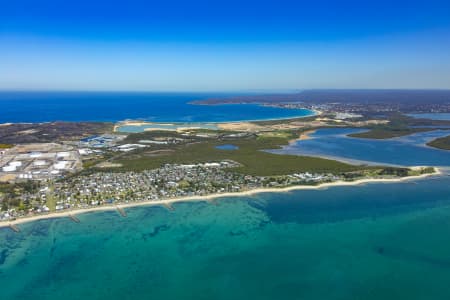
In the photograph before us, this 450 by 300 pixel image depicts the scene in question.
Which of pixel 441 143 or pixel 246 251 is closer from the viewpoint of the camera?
pixel 246 251

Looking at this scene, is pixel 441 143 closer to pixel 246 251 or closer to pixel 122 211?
pixel 246 251

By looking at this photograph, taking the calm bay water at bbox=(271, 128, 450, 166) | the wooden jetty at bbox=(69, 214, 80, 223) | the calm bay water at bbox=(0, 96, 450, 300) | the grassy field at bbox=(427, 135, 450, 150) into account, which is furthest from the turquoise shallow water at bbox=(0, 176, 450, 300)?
the grassy field at bbox=(427, 135, 450, 150)

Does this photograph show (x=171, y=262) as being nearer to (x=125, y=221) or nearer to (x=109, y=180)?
(x=125, y=221)

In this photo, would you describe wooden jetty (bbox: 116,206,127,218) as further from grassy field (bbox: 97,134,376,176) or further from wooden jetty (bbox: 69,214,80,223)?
grassy field (bbox: 97,134,376,176)

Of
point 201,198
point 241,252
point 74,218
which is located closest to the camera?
point 241,252

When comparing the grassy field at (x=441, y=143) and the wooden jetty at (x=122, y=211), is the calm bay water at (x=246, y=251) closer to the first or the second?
the wooden jetty at (x=122, y=211)

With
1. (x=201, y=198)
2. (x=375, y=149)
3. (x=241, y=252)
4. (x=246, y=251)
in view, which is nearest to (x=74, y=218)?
(x=201, y=198)


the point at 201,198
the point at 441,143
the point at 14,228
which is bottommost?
the point at 14,228
